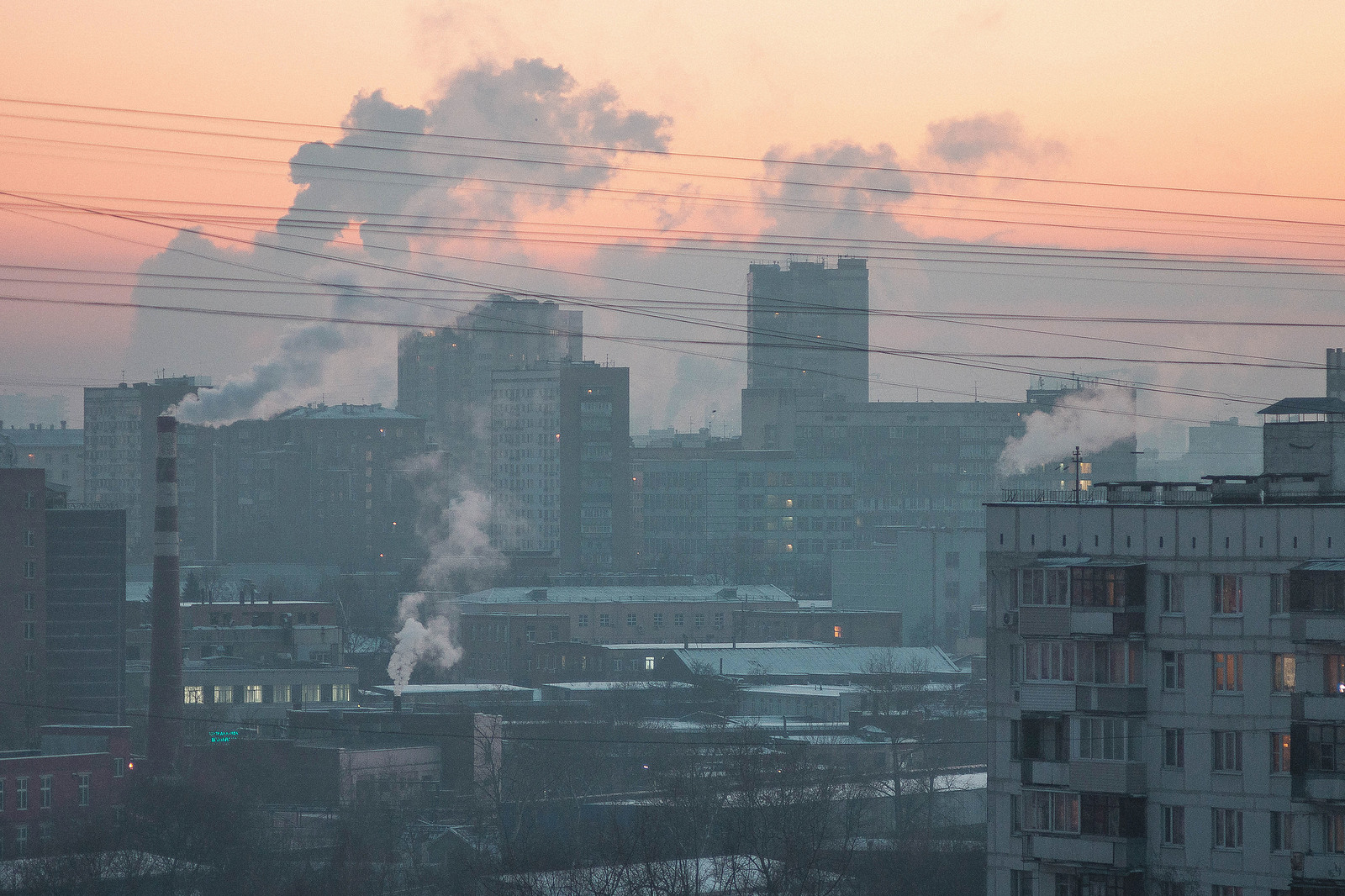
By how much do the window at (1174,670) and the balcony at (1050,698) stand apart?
993 millimetres

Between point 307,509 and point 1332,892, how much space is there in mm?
100798

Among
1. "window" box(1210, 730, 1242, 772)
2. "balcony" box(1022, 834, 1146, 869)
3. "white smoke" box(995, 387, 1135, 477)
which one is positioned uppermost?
"white smoke" box(995, 387, 1135, 477)

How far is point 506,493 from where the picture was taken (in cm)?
13112

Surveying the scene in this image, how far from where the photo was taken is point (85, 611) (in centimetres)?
6288

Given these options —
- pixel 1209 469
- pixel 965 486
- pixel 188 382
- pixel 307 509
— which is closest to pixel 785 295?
pixel 1209 469

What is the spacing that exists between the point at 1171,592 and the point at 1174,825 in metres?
2.51

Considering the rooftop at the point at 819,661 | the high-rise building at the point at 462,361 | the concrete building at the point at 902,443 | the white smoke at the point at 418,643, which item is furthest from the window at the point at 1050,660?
the high-rise building at the point at 462,361

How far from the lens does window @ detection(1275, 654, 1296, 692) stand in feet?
63.3

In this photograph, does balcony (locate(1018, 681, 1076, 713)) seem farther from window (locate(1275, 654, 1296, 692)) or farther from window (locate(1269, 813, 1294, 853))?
window (locate(1269, 813, 1294, 853))

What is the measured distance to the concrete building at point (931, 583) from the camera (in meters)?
89.4

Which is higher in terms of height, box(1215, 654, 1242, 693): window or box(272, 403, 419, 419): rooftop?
box(272, 403, 419, 419): rooftop

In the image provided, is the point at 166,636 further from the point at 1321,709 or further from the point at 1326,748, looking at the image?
the point at 1326,748

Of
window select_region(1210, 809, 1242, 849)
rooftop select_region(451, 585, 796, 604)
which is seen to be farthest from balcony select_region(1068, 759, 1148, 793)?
rooftop select_region(451, 585, 796, 604)

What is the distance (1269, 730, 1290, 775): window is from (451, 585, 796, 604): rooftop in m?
66.1
